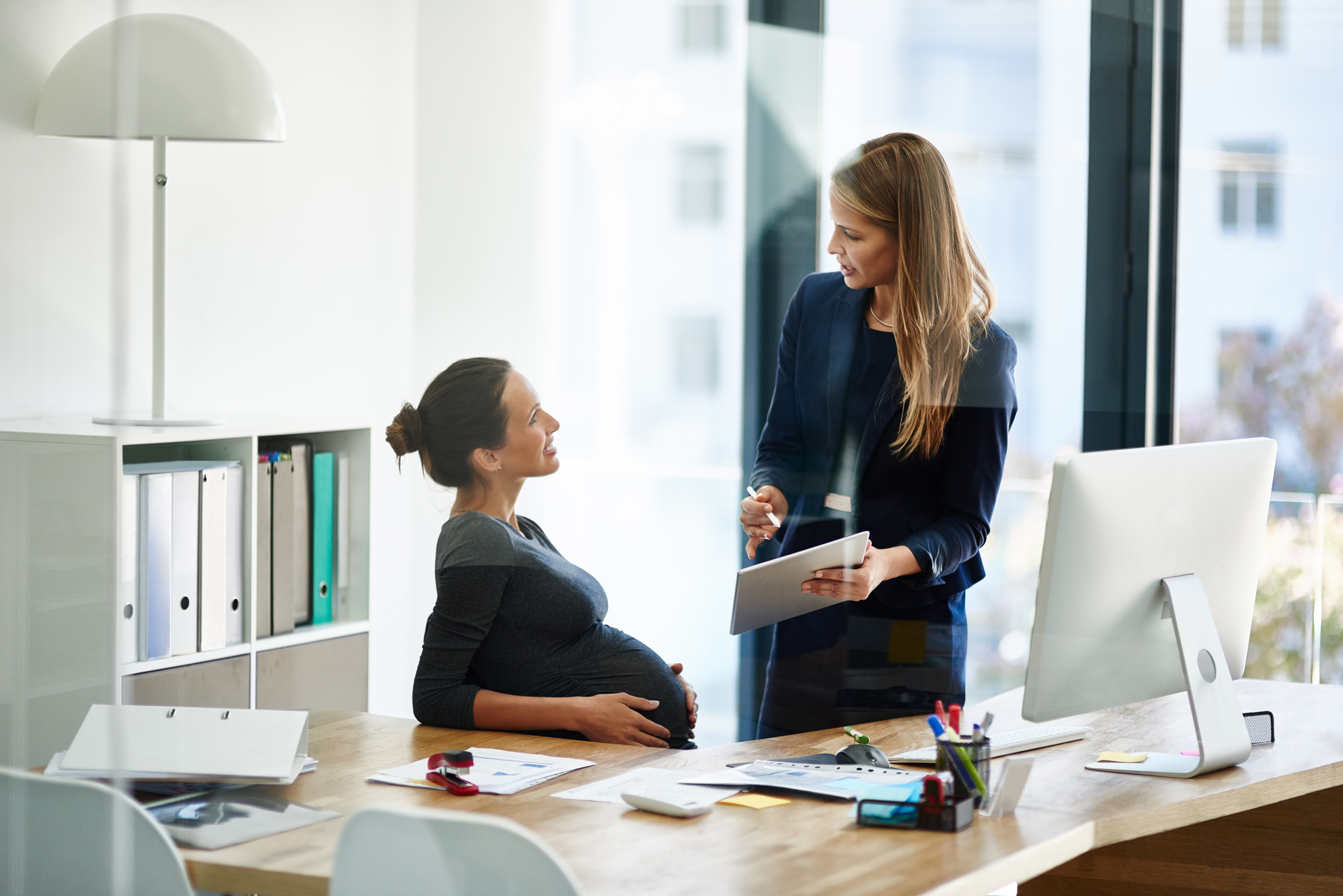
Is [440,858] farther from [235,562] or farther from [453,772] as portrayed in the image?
[235,562]

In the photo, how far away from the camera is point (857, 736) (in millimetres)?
1887

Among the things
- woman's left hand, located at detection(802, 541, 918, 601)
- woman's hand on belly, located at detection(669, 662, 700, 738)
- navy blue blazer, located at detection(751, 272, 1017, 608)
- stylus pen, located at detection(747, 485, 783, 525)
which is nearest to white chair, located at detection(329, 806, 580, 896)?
woman's hand on belly, located at detection(669, 662, 700, 738)

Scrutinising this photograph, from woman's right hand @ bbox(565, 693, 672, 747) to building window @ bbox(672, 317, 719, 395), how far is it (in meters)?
0.85

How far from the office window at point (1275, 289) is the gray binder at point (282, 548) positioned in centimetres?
186

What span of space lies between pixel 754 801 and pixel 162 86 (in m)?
1.48

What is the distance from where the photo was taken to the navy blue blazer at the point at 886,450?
2.51 meters

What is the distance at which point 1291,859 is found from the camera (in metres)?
2.12

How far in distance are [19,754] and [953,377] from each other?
1.78 m

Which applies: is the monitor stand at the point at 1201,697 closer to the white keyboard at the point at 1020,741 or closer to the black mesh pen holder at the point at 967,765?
the white keyboard at the point at 1020,741

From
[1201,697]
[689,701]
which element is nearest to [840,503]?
[689,701]

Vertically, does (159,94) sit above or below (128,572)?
above

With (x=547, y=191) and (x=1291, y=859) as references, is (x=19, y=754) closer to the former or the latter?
(x=547, y=191)

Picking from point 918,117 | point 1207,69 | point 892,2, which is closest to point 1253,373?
point 1207,69

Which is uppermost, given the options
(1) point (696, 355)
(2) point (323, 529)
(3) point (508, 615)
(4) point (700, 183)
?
(4) point (700, 183)
